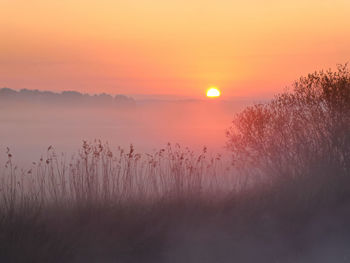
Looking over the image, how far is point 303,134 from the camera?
43.2 feet

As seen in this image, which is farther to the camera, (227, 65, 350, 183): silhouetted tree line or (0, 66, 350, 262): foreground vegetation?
(227, 65, 350, 183): silhouetted tree line

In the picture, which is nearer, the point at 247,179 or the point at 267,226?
the point at 267,226

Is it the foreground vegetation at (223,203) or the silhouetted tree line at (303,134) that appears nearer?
the foreground vegetation at (223,203)

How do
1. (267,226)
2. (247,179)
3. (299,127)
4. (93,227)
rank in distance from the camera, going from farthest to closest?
(299,127) → (247,179) → (267,226) → (93,227)

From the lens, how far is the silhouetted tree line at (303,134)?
42.5 feet

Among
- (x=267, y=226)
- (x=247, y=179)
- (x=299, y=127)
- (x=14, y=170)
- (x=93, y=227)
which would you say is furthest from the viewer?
(x=299, y=127)

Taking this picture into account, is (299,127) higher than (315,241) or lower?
higher

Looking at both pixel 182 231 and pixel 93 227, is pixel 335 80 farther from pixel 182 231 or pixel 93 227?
pixel 93 227

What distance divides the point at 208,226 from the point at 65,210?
2526mm

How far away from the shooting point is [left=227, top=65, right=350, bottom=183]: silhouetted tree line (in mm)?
12945

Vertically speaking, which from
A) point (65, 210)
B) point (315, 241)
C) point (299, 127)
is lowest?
point (315, 241)

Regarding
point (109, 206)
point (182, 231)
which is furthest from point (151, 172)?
point (182, 231)

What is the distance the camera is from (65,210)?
392 inches

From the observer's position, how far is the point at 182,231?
9375mm
